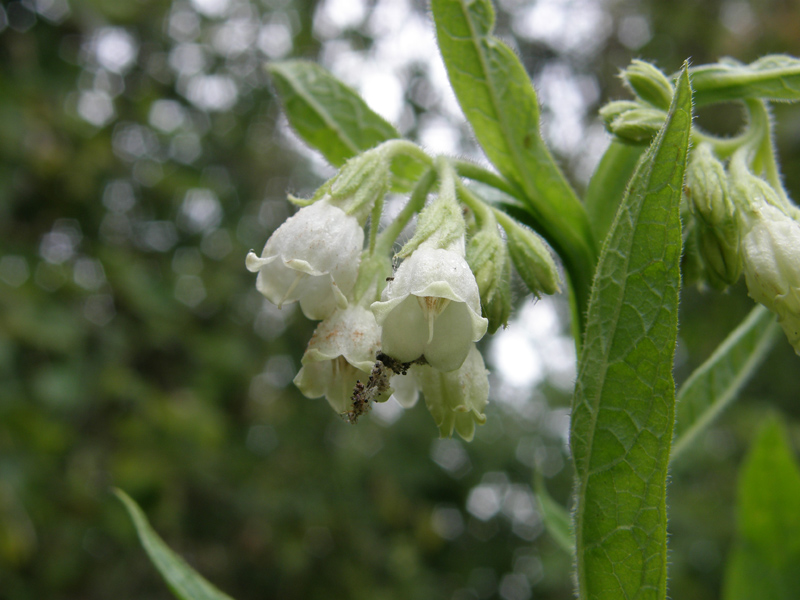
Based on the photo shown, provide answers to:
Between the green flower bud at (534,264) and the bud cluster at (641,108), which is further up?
the bud cluster at (641,108)

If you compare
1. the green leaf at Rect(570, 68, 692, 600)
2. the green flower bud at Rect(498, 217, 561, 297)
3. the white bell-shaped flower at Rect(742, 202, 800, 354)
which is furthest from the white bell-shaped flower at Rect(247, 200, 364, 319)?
the white bell-shaped flower at Rect(742, 202, 800, 354)

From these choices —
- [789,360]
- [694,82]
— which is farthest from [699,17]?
[694,82]

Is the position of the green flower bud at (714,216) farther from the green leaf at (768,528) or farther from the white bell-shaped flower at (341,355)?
the green leaf at (768,528)

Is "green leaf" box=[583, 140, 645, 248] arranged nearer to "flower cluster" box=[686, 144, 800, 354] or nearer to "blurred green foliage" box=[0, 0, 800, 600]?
"flower cluster" box=[686, 144, 800, 354]

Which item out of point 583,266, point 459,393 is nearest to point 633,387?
point 459,393

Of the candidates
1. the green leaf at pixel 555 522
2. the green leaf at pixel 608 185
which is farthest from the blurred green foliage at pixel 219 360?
the green leaf at pixel 608 185

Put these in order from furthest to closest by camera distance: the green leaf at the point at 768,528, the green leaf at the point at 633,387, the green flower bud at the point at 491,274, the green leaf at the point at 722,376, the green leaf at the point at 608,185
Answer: the green leaf at the point at 768,528, the green leaf at the point at 722,376, the green leaf at the point at 608,185, the green flower bud at the point at 491,274, the green leaf at the point at 633,387

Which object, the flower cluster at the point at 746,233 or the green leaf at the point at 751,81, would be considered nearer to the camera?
the flower cluster at the point at 746,233

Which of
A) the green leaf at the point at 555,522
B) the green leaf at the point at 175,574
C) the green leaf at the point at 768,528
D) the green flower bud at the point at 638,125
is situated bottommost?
the green leaf at the point at 175,574
